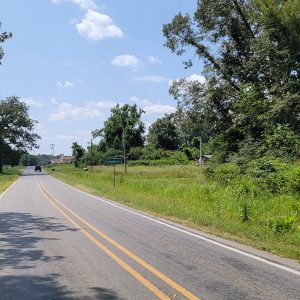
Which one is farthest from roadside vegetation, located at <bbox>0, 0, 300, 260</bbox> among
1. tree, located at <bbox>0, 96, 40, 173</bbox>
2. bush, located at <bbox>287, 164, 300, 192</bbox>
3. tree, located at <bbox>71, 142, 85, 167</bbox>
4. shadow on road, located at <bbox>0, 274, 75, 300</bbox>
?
tree, located at <bbox>71, 142, 85, 167</bbox>

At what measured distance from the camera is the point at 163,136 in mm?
119875

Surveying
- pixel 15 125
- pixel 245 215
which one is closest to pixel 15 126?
pixel 15 125

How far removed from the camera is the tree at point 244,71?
32219 mm

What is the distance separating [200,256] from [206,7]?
1326 inches

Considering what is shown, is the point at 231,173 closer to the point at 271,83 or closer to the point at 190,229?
the point at 271,83

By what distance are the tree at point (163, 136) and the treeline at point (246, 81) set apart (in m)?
74.9

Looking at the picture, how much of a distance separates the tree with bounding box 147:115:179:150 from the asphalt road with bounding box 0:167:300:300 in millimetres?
106323

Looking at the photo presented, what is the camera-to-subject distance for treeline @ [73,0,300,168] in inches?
1246

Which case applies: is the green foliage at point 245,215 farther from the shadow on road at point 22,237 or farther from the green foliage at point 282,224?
the shadow on road at point 22,237

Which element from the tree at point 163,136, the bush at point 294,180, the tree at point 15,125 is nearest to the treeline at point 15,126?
the tree at point 15,125

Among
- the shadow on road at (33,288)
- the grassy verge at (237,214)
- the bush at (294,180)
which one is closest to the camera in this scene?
the shadow on road at (33,288)

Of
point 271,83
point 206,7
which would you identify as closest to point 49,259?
point 271,83

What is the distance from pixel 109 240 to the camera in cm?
1083

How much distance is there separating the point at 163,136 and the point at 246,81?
81239 mm
